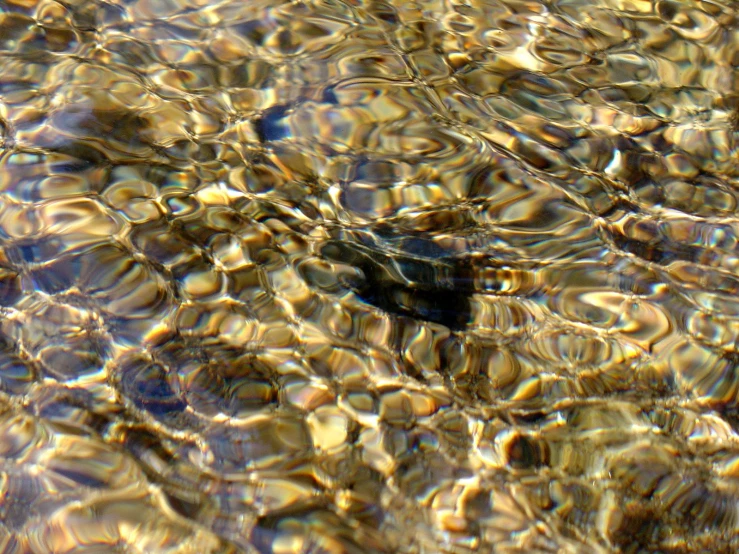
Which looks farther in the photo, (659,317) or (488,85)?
(488,85)

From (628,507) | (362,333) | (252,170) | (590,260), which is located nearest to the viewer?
(628,507)

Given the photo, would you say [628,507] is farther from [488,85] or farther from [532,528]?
[488,85]

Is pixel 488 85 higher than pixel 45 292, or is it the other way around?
pixel 488 85

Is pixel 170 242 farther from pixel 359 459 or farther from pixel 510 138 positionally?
pixel 510 138

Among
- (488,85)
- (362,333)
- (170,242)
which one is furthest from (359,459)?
(488,85)

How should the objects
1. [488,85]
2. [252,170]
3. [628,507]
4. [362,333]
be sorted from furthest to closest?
[488,85] < [252,170] < [362,333] < [628,507]

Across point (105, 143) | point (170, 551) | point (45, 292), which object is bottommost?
point (170, 551)
